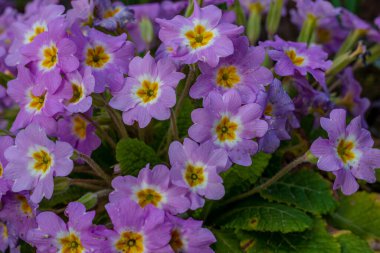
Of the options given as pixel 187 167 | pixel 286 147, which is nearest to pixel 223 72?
pixel 187 167

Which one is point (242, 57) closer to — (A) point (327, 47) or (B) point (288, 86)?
(B) point (288, 86)

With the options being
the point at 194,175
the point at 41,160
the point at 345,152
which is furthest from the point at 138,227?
the point at 345,152

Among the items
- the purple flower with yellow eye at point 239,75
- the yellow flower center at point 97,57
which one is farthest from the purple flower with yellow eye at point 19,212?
the purple flower with yellow eye at point 239,75

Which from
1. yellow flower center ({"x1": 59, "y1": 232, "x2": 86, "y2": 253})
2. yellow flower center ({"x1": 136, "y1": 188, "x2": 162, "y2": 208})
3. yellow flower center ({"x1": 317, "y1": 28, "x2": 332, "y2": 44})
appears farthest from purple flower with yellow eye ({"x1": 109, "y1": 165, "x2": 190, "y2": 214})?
yellow flower center ({"x1": 317, "y1": 28, "x2": 332, "y2": 44})

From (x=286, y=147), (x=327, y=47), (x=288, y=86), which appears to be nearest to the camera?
(x=288, y=86)

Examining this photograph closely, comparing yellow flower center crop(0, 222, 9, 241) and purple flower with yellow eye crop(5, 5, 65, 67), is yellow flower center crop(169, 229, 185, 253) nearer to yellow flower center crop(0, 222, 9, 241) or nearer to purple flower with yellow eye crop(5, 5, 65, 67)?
yellow flower center crop(0, 222, 9, 241)

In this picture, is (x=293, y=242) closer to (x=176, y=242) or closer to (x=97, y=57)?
(x=176, y=242)

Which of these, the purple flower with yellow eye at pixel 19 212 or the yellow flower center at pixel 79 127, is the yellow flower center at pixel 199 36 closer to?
the yellow flower center at pixel 79 127
